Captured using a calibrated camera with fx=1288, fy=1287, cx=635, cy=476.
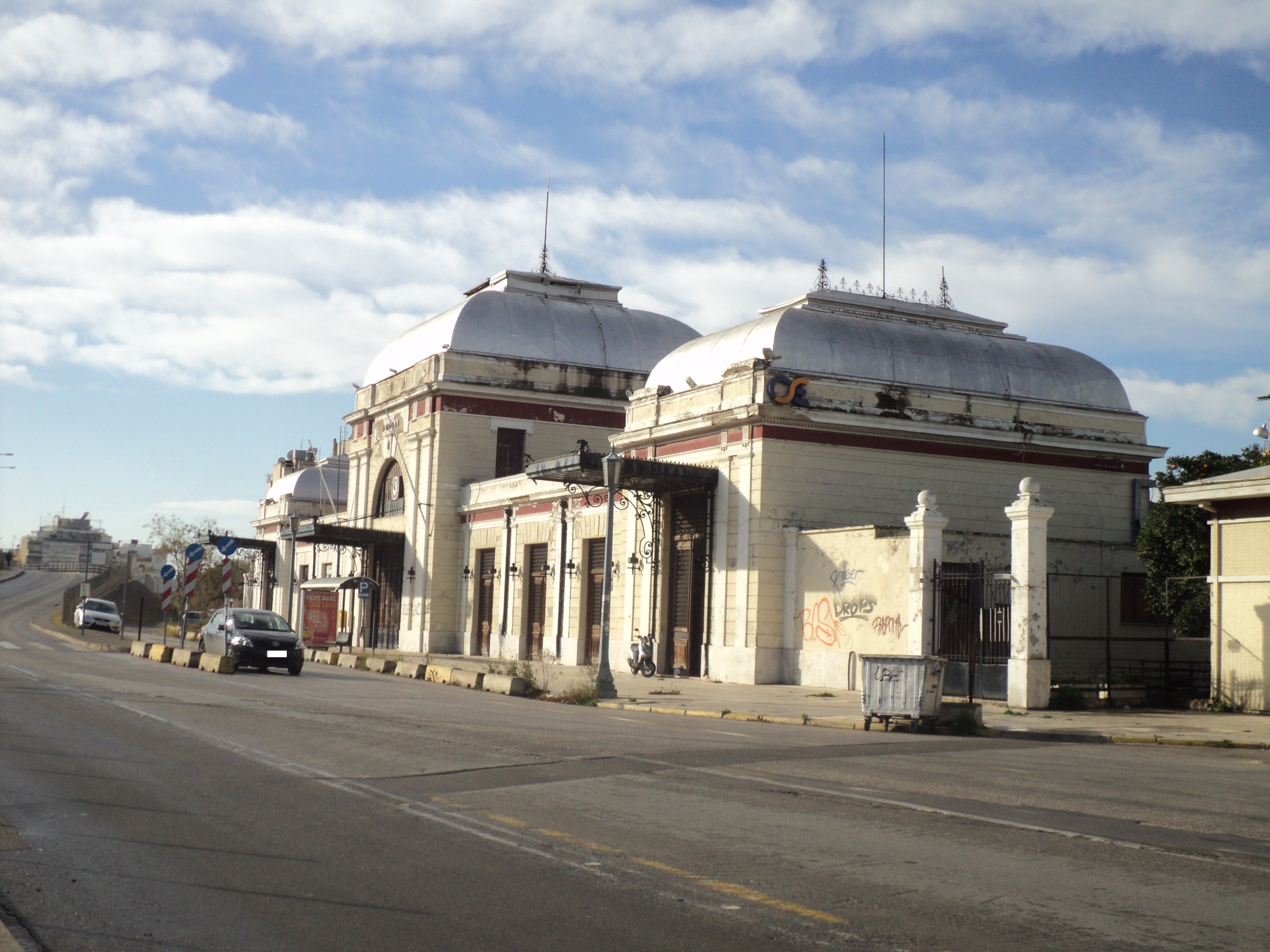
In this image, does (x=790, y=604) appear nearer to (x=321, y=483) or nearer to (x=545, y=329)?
(x=545, y=329)

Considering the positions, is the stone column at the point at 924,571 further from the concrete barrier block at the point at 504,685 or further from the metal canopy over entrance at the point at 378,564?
the metal canopy over entrance at the point at 378,564

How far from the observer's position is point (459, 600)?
45.2 meters

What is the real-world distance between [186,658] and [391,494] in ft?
62.8

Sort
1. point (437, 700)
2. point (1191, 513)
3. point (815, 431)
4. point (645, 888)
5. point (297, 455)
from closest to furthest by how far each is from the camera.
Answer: point (645, 888) < point (437, 700) < point (1191, 513) < point (815, 431) < point (297, 455)

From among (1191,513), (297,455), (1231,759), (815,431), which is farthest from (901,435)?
(297,455)

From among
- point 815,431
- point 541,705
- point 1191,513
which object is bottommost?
point 541,705

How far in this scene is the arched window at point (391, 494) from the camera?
158ft

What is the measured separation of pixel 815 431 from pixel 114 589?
252 ft

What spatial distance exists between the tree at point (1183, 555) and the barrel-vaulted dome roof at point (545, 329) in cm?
2436

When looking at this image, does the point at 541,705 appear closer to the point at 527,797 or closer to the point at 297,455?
the point at 527,797

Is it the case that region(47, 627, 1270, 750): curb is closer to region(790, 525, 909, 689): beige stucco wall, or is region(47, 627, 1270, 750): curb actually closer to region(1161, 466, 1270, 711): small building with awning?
region(1161, 466, 1270, 711): small building with awning

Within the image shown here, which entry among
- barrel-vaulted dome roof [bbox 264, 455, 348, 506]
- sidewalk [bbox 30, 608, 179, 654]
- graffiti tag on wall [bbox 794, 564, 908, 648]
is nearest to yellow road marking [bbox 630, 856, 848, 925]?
graffiti tag on wall [bbox 794, 564, 908, 648]

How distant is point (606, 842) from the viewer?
7.99m

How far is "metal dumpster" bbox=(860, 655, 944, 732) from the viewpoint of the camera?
17.8m
